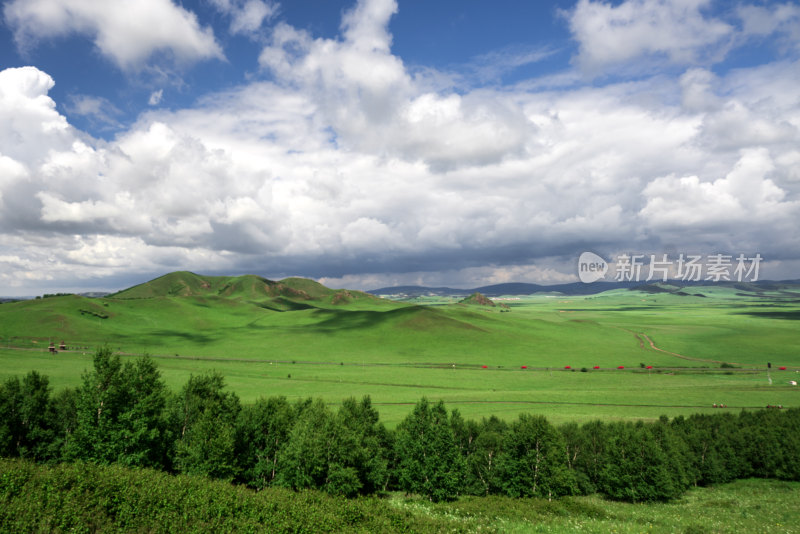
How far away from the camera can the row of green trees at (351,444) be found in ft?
145

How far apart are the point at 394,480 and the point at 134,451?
38.8m

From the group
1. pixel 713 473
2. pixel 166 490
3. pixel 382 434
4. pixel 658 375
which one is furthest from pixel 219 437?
pixel 658 375

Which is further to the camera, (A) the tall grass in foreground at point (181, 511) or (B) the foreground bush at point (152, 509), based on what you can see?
(A) the tall grass in foreground at point (181, 511)

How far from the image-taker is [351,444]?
163 feet

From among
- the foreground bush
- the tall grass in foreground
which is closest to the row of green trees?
the tall grass in foreground

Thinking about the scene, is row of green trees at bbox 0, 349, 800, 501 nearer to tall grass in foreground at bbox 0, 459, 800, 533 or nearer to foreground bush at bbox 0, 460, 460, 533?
Answer: tall grass in foreground at bbox 0, 459, 800, 533

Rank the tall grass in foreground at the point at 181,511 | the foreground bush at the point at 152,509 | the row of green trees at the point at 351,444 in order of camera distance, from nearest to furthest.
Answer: the foreground bush at the point at 152,509 < the tall grass in foreground at the point at 181,511 < the row of green trees at the point at 351,444

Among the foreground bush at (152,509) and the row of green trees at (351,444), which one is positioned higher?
Result: the foreground bush at (152,509)

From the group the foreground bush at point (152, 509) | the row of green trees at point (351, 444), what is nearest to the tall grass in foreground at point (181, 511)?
the foreground bush at point (152, 509)

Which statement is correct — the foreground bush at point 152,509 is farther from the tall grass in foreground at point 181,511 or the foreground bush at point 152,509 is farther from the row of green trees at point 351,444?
the row of green trees at point 351,444

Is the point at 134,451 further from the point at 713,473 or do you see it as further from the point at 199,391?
the point at 713,473

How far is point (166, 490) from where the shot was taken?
82.1 ft

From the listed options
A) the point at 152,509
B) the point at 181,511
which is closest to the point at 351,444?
the point at 181,511

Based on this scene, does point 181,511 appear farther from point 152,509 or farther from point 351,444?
point 351,444
